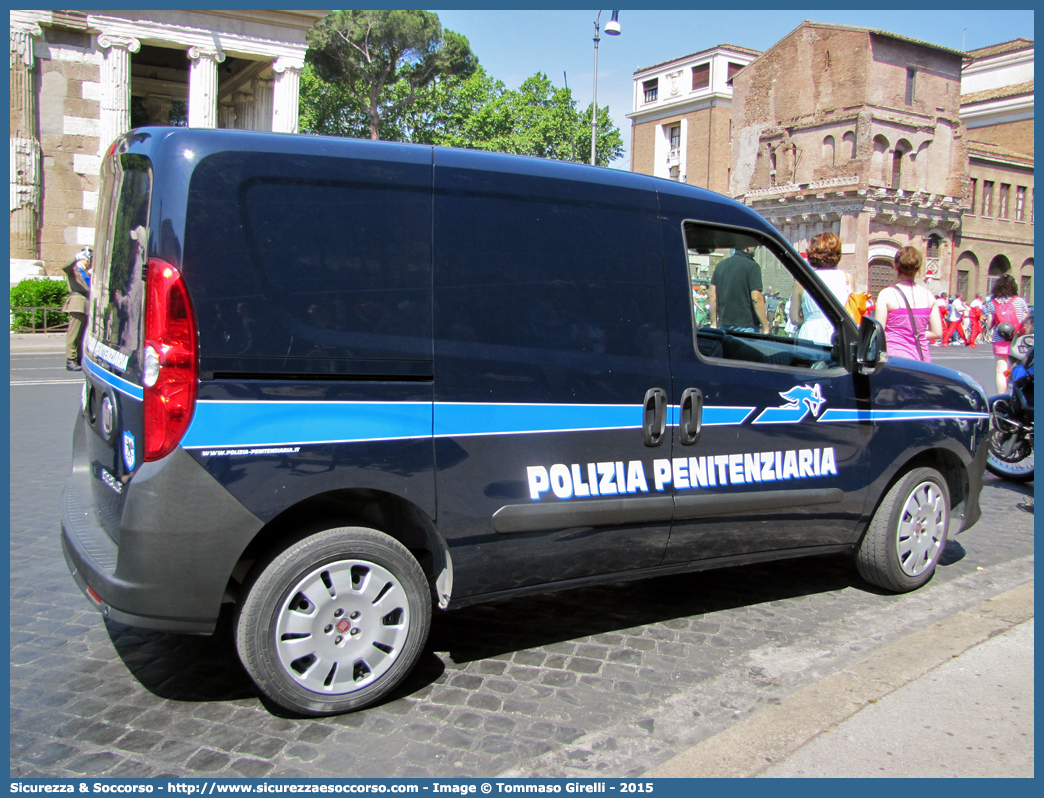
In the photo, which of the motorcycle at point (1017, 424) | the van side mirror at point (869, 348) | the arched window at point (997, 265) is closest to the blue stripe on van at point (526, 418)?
the van side mirror at point (869, 348)

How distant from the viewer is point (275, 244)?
3119 millimetres

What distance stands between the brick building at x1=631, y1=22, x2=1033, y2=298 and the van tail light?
157ft

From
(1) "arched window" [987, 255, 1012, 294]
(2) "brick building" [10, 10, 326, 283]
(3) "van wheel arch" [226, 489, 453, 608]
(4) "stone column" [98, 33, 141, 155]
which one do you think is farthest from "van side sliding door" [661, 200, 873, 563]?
(1) "arched window" [987, 255, 1012, 294]

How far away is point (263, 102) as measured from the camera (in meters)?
27.1

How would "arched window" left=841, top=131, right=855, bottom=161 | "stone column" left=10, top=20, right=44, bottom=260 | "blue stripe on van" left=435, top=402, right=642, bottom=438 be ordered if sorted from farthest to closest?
"arched window" left=841, top=131, right=855, bottom=161, "stone column" left=10, top=20, right=44, bottom=260, "blue stripe on van" left=435, top=402, right=642, bottom=438

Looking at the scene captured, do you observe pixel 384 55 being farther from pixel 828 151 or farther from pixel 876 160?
pixel 876 160

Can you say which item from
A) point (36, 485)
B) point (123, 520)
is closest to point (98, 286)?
point (123, 520)

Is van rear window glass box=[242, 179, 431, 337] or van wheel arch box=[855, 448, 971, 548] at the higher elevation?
van rear window glass box=[242, 179, 431, 337]

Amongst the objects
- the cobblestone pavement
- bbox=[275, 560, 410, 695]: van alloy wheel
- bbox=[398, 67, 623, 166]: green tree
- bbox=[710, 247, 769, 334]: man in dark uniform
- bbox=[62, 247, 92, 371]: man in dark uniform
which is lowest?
the cobblestone pavement

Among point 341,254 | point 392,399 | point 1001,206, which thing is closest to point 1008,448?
point 392,399

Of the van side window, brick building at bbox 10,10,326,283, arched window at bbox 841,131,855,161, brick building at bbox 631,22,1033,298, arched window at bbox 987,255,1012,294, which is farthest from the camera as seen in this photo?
arched window at bbox 987,255,1012,294

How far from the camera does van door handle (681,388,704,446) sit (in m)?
3.97

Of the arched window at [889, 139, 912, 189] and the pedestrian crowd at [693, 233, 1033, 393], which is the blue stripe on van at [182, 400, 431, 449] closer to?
the pedestrian crowd at [693, 233, 1033, 393]
